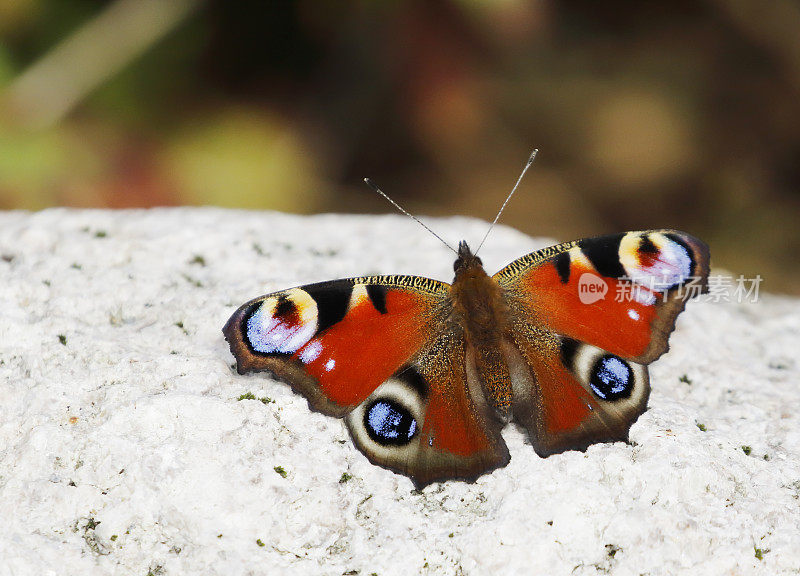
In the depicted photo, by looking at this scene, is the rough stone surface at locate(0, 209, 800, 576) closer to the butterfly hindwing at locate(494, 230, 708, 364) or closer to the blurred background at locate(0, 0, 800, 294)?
the butterfly hindwing at locate(494, 230, 708, 364)

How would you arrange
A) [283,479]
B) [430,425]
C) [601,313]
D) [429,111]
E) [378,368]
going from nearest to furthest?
[283,479], [430,425], [378,368], [601,313], [429,111]

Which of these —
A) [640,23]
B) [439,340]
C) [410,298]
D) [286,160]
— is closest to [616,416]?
[439,340]

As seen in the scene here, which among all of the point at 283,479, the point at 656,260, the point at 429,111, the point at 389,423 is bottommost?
the point at 429,111

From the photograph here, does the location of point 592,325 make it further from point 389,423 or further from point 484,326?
point 389,423

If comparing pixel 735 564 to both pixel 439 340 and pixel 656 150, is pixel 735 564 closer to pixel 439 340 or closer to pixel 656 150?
pixel 439 340

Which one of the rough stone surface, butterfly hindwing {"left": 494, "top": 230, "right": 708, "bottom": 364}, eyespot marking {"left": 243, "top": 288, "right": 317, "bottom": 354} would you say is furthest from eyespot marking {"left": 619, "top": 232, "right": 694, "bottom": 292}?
eyespot marking {"left": 243, "top": 288, "right": 317, "bottom": 354}

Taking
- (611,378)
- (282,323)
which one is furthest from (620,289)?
(282,323)

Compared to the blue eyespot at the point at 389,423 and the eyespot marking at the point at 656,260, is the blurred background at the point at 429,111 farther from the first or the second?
the blue eyespot at the point at 389,423

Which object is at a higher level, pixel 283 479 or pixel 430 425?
pixel 430 425
